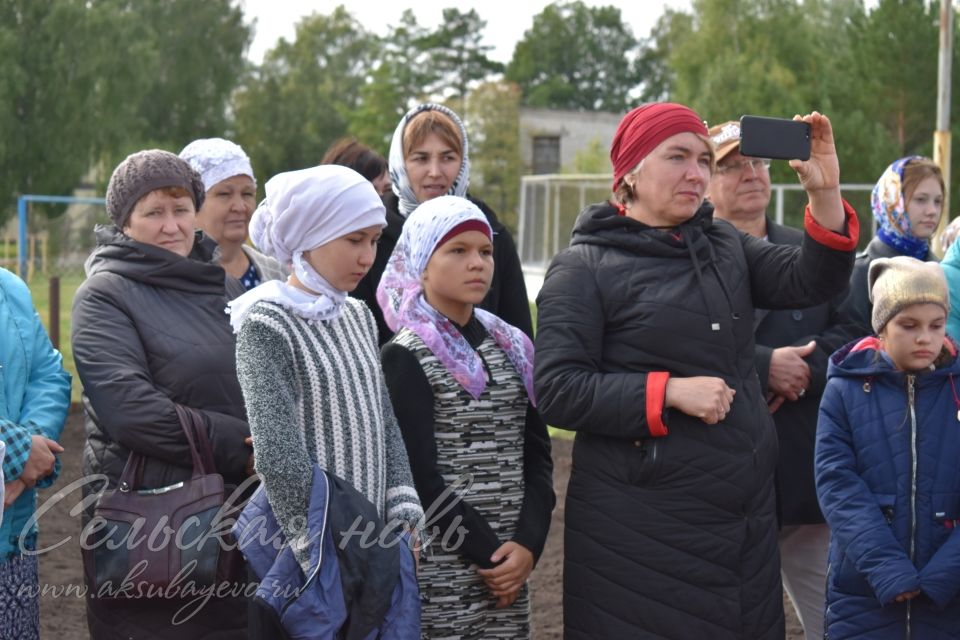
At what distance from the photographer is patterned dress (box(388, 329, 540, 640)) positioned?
12.4 ft

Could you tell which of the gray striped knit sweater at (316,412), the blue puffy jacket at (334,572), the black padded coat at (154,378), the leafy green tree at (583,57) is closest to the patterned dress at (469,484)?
the gray striped knit sweater at (316,412)

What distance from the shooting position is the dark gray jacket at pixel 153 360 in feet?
12.0

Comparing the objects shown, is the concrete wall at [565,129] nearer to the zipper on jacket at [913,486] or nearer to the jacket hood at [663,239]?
the zipper on jacket at [913,486]

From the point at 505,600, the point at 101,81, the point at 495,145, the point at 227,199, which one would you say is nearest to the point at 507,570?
the point at 505,600

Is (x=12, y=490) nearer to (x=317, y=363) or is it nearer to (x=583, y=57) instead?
(x=317, y=363)

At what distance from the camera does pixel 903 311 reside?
4.02 meters

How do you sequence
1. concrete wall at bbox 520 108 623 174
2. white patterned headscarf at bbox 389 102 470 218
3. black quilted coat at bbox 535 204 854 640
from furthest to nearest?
concrete wall at bbox 520 108 623 174, white patterned headscarf at bbox 389 102 470 218, black quilted coat at bbox 535 204 854 640

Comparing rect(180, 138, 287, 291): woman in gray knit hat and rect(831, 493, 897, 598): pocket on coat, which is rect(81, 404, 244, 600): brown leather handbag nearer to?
rect(180, 138, 287, 291): woman in gray knit hat

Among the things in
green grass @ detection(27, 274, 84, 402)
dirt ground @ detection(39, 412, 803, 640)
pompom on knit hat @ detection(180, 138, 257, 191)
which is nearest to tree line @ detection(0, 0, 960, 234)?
green grass @ detection(27, 274, 84, 402)

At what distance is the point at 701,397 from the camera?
3371 mm

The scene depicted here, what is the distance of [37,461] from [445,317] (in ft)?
4.38

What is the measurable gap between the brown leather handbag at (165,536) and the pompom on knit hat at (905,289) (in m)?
2.22

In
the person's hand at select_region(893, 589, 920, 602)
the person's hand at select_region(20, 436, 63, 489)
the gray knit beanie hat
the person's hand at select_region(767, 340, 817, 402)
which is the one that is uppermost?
the gray knit beanie hat

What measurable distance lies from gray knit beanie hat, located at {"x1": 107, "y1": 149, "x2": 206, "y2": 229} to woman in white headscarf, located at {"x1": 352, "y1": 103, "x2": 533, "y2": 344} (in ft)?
2.98
